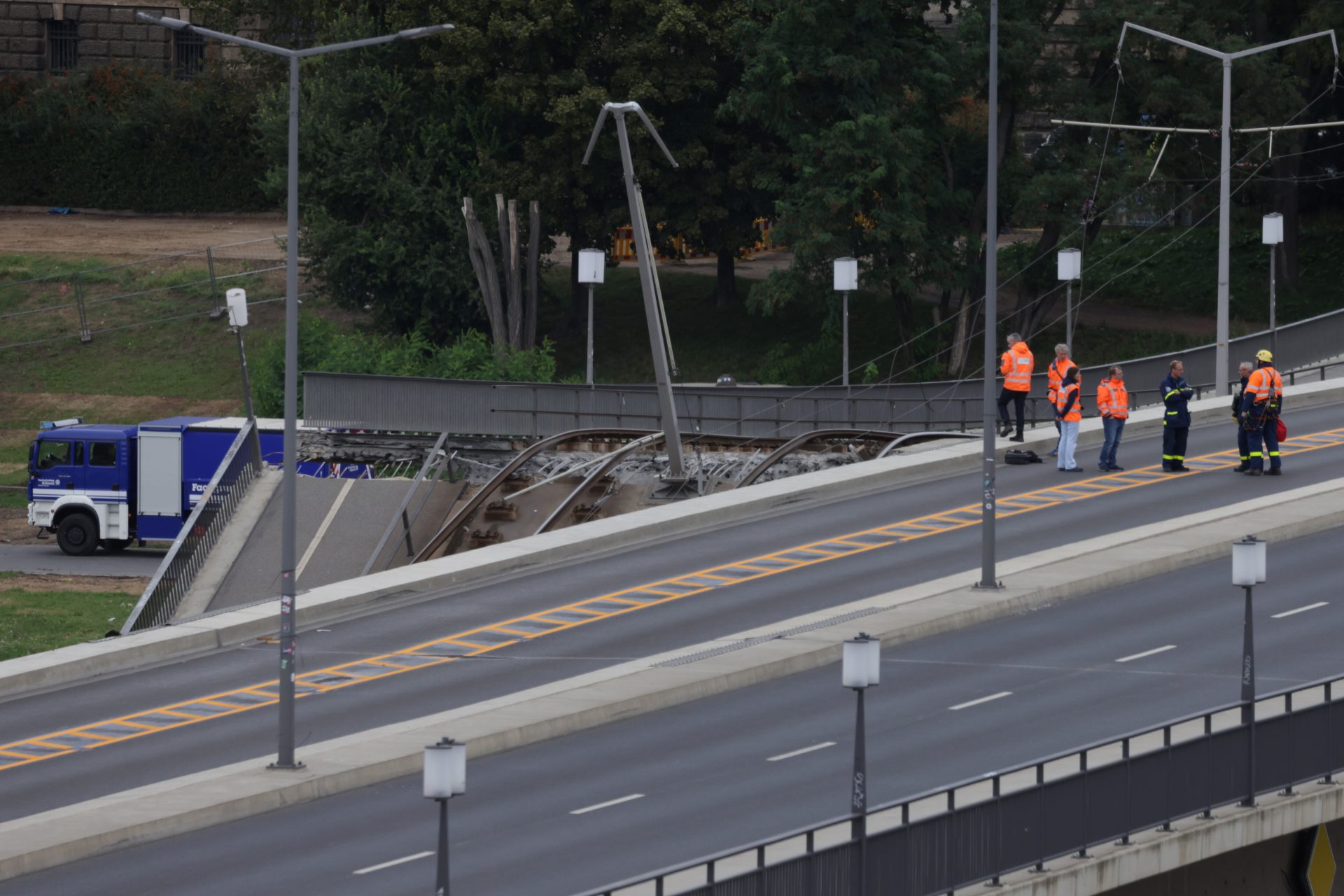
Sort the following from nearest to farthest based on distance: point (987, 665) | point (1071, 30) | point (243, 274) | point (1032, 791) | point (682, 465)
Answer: point (1032, 791) → point (987, 665) → point (682, 465) → point (1071, 30) → point (243, 274)

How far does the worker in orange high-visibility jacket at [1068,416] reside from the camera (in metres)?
34.5

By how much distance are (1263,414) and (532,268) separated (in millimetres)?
29389

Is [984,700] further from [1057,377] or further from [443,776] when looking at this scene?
[1057,377]

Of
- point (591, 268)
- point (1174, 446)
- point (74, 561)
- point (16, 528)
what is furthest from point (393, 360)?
point (1174, 446)

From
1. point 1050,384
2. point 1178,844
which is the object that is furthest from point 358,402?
point 1178,844

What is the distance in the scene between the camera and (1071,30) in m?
56.7

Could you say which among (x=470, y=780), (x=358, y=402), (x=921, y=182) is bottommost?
(x=470, y=780)

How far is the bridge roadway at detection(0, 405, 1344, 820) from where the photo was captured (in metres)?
23.0

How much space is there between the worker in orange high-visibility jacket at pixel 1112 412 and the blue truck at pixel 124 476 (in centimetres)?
1830

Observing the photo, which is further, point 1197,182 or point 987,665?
point 1197,182

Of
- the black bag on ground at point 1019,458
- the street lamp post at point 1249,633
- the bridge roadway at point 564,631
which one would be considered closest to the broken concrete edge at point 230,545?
the bridge roadway at point 564,631

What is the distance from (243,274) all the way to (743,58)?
20178 millimetres

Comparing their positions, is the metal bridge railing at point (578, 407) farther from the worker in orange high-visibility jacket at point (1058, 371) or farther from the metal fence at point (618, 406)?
the worker in orange high-visibility jacket at point (1058, 371)

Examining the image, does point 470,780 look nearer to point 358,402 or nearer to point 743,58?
point 358,402
